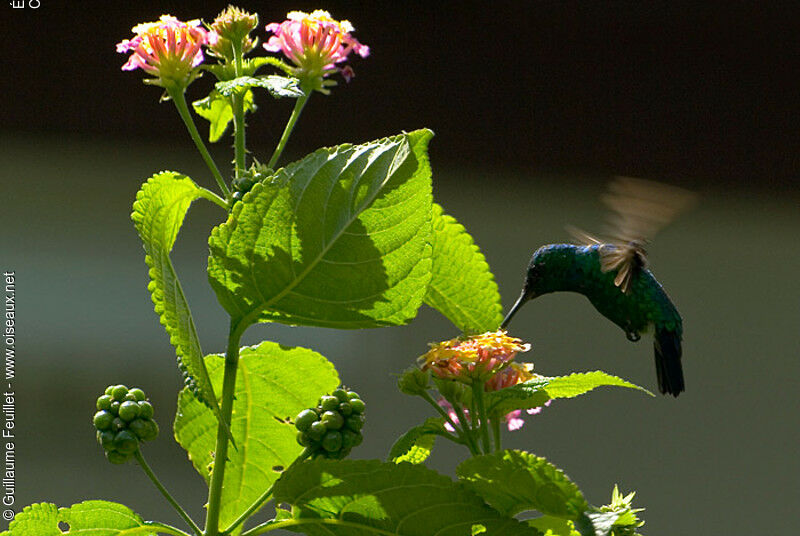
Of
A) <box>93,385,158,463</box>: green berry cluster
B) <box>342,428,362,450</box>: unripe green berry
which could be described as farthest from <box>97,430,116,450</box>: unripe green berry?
<box>342,428,362,450</box>: unripe green berry

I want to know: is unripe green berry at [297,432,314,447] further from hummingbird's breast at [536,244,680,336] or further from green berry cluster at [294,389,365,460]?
Result: hummingbird's breast at [536,244,680,336]

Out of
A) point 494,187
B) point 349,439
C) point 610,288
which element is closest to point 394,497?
point 349,439

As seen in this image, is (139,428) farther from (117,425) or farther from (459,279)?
(459,279)

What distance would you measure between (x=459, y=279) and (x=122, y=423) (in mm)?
177

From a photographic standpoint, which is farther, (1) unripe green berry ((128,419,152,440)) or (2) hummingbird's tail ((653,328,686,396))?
(2) hummingbird's tail ((653,328,686,396))

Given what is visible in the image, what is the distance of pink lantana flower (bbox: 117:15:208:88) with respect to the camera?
1.61ft

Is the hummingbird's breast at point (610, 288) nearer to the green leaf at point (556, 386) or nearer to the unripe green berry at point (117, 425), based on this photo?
the green leaf at point (556, 386)

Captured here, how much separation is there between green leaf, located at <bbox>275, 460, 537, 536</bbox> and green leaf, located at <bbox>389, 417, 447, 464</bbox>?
0.03m

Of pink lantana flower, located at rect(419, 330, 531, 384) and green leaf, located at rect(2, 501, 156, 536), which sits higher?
pink lantana flower, located at rect(419, 330, 531, 384)

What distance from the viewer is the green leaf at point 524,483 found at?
0.41 m

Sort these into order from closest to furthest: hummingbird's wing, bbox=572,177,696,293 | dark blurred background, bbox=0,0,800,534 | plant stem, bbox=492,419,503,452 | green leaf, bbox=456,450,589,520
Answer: green leaf, bbox=456,450,589,520
plant stem, bbox=492,419,503,452
hummingbird's wing, bbox=572,177,696,293
dark blurred background, bbox=0,0,800,534

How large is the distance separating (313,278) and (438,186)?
193 centimetres

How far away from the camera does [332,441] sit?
435 millimetres

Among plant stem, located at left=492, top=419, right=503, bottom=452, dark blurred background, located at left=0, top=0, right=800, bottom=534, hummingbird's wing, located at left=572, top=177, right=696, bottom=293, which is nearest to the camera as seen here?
plant stem, located at left=492, top=419, right=503, bottom=452
